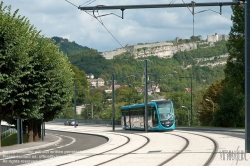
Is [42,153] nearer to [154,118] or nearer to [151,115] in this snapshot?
[154,118]

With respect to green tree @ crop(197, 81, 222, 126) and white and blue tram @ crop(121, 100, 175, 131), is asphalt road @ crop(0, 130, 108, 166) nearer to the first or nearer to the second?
Result: white and blue tram @ crop(121, 100, 175, 131)

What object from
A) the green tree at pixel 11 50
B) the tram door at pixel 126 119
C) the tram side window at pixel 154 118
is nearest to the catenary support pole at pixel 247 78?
the green tree at pixel 11 50

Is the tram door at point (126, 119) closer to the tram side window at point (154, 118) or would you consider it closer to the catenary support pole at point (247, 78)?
the tram side window at point (154, 118)

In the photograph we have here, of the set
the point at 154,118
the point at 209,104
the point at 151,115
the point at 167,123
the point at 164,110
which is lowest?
the point at 167,123

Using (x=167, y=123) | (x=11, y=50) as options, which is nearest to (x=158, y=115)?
(x=167, y=123)

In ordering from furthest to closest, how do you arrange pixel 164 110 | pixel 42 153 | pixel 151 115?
pixel 151 115 → pixel 164 110 → pixel 42 153

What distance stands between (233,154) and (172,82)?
168 metres

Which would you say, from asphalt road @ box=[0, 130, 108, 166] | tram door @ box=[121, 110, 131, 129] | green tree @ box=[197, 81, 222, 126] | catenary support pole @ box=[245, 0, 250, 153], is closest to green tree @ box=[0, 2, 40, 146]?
asphalt road @ box=[0, 130, 108, 166]

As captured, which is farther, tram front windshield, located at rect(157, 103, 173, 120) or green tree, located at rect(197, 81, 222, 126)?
green tree, located at rect(197, 81, 222, 126)

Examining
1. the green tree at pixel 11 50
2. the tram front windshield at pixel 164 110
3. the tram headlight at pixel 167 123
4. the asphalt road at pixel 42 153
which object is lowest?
the asphalt road at pixel 42 153

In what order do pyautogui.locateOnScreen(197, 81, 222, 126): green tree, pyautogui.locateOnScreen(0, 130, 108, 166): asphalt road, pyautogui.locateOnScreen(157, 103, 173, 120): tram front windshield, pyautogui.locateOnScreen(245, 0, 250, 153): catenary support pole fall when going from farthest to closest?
pyautogui.locateOnScreen(197, 81, 222, 126): green tree
pyautogui.locateOnScreen(157, 103, 173, 120): tram front windshield
pyautogui.locateOnScreen(0, 130, 108, 166): asphalt road
pyautogui.locateOnScreen(245, 0, 250, 153): catenary support pole

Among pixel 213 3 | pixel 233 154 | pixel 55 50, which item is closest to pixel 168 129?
pixel 55 50

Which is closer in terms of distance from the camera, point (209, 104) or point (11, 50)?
point (11, 50)

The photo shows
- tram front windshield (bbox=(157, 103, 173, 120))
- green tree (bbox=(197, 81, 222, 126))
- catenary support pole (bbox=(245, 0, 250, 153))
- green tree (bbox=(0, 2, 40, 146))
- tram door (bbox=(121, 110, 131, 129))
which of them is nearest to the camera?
catenary support pole (bbox=(245, 0, 250, 153))
